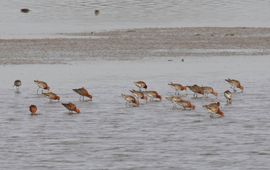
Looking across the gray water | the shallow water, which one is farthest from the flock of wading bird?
the gray water

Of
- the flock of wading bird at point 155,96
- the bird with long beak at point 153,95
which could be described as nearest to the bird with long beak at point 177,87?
the flock of wading bird at point 155,96

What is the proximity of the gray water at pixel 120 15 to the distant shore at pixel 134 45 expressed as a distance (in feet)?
16.0

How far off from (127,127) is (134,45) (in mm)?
23109

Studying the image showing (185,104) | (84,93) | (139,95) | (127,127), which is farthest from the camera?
(84,93)

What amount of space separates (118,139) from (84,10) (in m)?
58.5

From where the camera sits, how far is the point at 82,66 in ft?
124

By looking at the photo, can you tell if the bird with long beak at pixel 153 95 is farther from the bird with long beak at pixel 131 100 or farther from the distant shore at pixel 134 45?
the distant shore at pixel 134 45

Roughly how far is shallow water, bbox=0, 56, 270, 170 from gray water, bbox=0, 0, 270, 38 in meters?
18.5

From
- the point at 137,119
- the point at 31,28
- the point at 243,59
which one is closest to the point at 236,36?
the point at 243,59

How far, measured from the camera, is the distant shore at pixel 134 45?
41.2m

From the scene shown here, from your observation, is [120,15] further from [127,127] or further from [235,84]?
[127,127]

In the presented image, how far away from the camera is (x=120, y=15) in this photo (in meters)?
72.9

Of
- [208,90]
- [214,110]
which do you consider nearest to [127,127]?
[214,110]

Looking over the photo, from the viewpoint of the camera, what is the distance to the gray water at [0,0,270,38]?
2371 inches
